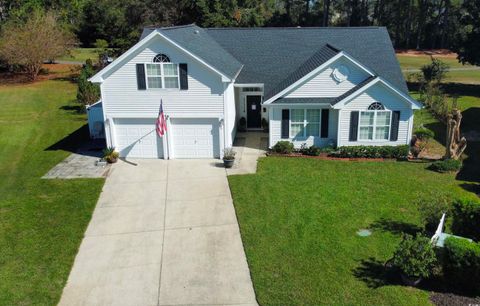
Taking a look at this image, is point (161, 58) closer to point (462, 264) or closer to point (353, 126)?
point (353, 126)

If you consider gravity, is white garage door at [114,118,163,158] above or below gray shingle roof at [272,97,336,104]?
below

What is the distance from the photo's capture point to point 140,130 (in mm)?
22031

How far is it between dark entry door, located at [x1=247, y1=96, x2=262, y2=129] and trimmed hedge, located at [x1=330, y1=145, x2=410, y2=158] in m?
6.22

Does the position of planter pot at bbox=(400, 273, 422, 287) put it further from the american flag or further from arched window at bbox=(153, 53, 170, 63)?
arched window at bbox=(153, 53, 170, 63)

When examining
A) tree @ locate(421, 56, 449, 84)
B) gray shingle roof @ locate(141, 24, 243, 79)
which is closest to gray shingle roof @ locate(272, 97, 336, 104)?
gray shingle roof @ locate(141, 24, 243, 79)

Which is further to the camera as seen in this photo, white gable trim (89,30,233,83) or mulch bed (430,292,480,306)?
white gable trim (89,30,233,83)

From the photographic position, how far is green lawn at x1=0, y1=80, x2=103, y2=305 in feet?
40.8

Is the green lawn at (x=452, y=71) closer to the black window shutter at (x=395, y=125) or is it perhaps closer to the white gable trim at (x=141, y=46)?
the black window shutter at (x=395, y=125)

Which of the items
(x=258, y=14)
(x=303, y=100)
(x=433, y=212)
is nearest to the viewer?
(x=433, y=212)

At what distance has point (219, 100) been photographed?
69.3 feet

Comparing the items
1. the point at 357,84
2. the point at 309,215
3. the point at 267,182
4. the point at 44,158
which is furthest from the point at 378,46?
the point at 44,158

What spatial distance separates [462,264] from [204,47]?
1705 cm

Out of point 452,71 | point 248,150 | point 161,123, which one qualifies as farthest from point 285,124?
point 452,71

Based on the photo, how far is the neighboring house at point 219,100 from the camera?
2072cm
